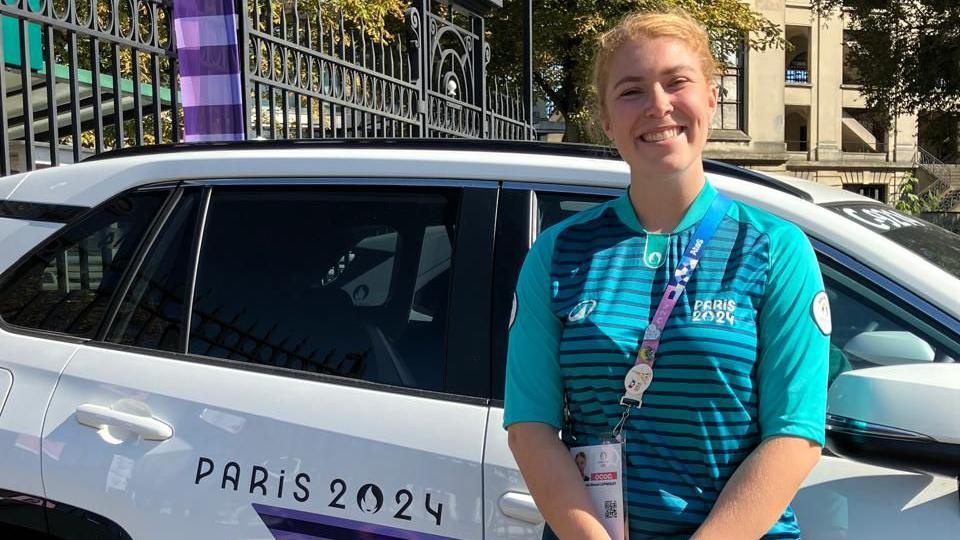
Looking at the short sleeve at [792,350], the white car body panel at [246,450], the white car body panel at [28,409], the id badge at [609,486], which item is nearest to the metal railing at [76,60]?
the white car body panel at [28,409]

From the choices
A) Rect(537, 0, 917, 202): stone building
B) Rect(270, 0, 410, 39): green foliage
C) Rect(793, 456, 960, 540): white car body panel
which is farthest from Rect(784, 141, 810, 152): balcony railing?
Rect(793, 456, 960, 540): white car body panel

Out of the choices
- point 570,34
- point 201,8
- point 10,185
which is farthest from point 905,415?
point 570,34

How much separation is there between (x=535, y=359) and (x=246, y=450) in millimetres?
819

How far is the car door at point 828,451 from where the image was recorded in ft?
5.12

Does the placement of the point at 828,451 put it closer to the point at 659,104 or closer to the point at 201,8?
the point at 659,104

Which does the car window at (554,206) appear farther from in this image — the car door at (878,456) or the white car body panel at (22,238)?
the white car body panel at (22,238)

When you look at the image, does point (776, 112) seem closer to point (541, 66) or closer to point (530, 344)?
point (541, 66)

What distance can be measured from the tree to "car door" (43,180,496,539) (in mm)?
14671

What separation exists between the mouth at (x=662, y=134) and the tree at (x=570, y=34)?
1528 centimetres

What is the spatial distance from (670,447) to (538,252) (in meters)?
0.39

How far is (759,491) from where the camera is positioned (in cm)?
125

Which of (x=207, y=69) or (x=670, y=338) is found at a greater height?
(x=207, y=69)

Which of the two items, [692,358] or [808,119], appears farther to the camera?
[808,119]

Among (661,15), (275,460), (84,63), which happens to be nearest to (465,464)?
(275,460)
